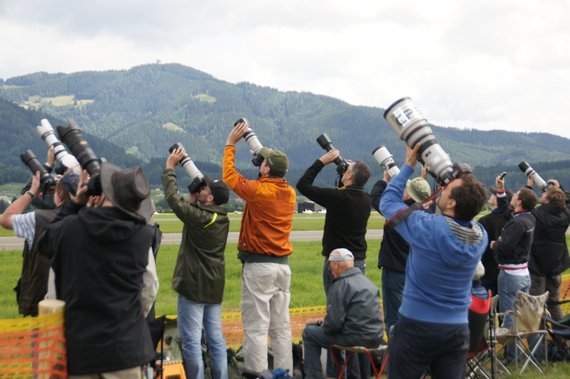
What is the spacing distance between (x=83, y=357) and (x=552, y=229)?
6952 millimetres

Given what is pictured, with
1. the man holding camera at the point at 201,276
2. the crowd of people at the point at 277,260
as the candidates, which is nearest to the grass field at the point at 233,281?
the crowd of people at the point at 277,260

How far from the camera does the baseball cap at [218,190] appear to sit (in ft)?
21.7

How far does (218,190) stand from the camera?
6648 mm

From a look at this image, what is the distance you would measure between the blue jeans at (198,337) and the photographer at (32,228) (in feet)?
4.79

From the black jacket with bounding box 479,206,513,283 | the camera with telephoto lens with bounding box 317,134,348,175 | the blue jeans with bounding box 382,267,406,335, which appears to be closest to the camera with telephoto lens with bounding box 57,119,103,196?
the camera with telephoto lens with bounding box 317,134,348,175

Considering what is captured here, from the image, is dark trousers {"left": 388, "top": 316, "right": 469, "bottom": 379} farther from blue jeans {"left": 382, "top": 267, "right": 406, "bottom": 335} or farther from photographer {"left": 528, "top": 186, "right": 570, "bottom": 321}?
photographer {"left": 528, "top": 186, "right": 570, "bottom": 321}

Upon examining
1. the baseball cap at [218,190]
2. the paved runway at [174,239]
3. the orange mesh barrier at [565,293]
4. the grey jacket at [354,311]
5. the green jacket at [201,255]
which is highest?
the baseball cap at [218,190]

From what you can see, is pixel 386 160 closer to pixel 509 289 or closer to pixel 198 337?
pixel 198 337

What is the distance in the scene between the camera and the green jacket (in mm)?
6457

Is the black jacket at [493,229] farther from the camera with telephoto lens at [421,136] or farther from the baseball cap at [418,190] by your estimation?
the camera with telephoto lens at [421,136]

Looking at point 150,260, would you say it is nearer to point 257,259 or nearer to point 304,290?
point 257,259

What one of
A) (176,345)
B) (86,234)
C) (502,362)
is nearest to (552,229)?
(502,362)

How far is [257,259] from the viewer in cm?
682

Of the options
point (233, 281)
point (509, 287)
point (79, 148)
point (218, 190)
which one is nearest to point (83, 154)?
point (79, 148)
